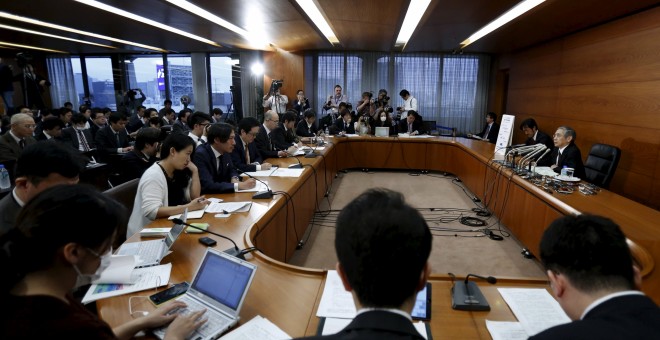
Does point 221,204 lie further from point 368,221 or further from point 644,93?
point 644,93

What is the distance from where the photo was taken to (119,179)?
13.5ft

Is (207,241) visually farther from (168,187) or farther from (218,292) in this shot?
(168,187)

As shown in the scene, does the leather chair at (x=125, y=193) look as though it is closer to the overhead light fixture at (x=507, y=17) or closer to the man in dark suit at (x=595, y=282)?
the man in dark suit at (x=595, y=282)

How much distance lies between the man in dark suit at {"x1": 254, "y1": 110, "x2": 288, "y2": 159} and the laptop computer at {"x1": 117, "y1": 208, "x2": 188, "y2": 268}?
112 inches

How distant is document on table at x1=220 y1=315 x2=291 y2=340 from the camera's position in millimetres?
1224

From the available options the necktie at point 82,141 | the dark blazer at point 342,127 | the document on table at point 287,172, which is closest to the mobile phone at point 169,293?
the document on table at point 287,172

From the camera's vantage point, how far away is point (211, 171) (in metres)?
3.14

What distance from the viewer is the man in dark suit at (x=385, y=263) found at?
2.46 feet

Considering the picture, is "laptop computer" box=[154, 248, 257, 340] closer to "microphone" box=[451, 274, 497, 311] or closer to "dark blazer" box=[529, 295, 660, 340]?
"microphone" box=[451, 274, 497, 311]

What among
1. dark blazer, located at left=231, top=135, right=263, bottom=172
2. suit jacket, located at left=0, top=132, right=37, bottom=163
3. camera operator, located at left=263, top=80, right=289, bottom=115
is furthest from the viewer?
camera operator, located at left=263, top=80, right=289, bottom=115

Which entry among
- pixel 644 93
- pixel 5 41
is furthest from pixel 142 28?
pixel 644 93

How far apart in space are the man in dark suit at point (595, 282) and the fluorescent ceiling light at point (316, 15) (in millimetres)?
4298

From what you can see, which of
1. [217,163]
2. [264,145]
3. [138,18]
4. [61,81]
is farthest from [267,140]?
[61,81]

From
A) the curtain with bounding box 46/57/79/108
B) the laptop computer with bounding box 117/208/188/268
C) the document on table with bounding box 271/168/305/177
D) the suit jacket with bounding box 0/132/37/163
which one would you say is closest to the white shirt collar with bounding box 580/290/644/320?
the laptop computer with bounding box 117/208/188/268
